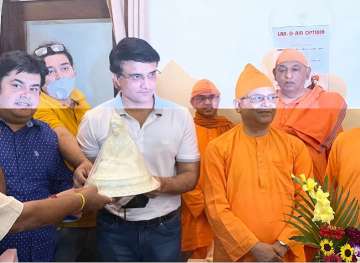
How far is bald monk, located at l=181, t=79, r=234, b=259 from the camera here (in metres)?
1.79

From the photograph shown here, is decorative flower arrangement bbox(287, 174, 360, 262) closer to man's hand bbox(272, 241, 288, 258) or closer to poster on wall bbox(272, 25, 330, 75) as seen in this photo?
man's hand bbox(272, 241, 288, 258)

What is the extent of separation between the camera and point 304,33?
176 centimetres

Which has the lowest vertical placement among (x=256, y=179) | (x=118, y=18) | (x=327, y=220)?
(x=327, y=220)

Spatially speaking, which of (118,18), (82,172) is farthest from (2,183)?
(118,18)

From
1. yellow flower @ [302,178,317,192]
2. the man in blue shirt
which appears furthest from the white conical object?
yellow flower @ [302,178,317,192]

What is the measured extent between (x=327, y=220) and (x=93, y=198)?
2.88ft

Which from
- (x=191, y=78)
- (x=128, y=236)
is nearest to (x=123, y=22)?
(x=191, y=78)

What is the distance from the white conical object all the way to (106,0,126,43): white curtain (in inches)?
13.8

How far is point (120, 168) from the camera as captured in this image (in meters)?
1.77

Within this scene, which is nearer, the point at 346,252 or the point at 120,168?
the point at 346,252

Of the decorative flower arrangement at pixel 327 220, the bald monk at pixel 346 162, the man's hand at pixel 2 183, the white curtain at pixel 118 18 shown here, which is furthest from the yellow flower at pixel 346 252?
the man's hand at pixel 2 183

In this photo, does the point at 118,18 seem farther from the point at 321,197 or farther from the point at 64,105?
the point at 321,197

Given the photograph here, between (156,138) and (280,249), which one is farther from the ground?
(156,138)

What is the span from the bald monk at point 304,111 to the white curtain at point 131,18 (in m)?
0.55
